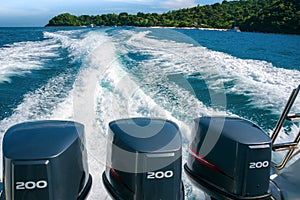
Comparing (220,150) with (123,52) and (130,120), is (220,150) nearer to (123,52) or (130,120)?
(130,120)

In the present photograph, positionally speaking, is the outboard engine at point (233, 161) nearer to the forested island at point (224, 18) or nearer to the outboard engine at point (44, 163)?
the outboard engine at point (44, 163)

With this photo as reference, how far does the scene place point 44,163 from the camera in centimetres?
92

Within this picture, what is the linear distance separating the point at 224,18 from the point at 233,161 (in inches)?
1675

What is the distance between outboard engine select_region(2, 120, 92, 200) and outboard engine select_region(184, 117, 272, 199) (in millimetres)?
433

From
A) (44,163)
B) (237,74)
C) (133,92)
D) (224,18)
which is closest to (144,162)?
(44,163)

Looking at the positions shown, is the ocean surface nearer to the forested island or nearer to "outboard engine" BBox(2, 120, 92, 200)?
"outboard engine" BBox(2, 120, 92, 200)

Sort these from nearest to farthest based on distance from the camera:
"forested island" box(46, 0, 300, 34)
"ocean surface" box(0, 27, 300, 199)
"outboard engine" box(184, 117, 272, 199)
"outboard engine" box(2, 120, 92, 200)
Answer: "outboard engine" box(2, 120, 92, 200)
"outboard engine" box(184, 117, 272, 199)
"ocean surface" box(0, 27, 300, 199)
"forested island" box(46, 0, 300, 34)

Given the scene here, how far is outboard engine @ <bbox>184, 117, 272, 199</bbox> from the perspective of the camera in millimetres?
1132

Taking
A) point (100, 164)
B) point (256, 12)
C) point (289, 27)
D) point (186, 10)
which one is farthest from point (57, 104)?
point (256, 12)

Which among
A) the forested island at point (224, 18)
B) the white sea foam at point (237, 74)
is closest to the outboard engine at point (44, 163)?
the white sea foam at point (237, 74)

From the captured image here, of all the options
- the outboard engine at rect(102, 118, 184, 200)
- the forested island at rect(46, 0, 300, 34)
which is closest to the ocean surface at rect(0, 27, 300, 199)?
the outboard engine at rect(102, 118, 184, 200)

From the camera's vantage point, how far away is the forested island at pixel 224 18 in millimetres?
28109

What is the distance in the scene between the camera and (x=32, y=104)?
2.90 m

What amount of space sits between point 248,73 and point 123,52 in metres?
2.14
